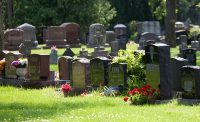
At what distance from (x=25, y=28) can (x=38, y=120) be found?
29.7 meters

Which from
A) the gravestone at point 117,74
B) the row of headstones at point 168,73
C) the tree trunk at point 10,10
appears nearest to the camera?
the row of headstones at point 168,73

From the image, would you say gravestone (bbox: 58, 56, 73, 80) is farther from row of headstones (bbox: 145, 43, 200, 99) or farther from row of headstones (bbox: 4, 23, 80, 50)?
row of headstones (bbox: 4, 23, 80, 50)

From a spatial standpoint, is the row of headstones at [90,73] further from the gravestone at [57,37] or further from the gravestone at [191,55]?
the gravestone at [57,37]

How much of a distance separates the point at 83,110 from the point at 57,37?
89.7ft

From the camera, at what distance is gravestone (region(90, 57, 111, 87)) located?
53.2ft

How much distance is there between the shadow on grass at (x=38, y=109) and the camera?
1162 centimetres

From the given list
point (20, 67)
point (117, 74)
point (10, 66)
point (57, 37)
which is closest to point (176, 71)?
point (117, 74)

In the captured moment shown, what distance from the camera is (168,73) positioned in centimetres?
1373

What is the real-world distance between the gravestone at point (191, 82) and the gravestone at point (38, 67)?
6139 mm

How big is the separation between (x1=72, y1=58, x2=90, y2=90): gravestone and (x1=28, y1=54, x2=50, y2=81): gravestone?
1871 millimetres

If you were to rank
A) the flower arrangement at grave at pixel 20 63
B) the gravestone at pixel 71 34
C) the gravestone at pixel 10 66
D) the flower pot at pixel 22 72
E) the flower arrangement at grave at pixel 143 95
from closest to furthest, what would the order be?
the flower arrangement at grave at pixel 143 95 < the flower arrangement at grave at pixel 20 63 < the flower pot at pixel 22 72 < the gravestone at pixel 10 66 < the gravestone at pixel 71 34

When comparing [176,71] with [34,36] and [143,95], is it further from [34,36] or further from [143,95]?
[34,36]

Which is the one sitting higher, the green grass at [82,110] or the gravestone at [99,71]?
the gravestone at [99,71]

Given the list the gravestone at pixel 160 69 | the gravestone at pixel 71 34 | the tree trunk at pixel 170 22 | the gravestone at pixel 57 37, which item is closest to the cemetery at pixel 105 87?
the gravestone at pixel 160 69
